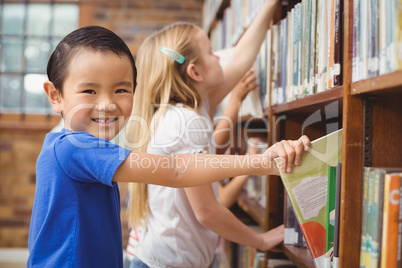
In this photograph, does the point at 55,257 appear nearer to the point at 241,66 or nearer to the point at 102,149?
the point at 102,149

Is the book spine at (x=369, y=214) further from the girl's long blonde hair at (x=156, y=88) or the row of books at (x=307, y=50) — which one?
the girl's long blonde hair at (x=156, y=88)

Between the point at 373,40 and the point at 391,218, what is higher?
the point at 373,40

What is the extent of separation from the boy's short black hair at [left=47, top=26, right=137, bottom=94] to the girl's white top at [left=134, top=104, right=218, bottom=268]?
33cm

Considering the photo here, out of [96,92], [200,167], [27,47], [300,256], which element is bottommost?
[300,256]

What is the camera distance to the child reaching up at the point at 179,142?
1.23m

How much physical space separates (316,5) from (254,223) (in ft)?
4.00

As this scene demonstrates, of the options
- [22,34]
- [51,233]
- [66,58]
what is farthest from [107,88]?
[22,34]

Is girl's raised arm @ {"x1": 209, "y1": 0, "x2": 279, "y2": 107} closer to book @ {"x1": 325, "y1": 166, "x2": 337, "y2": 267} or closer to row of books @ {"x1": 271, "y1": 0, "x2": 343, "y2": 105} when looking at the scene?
row of books @ {"x1": 271, "y1": 0, "x2": 343, "y2": 105}

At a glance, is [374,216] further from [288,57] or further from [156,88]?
[156,88]

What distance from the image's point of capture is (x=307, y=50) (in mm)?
1114

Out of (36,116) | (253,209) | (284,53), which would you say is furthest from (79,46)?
(36,116)

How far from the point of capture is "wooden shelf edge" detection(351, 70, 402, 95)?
26.0 inches

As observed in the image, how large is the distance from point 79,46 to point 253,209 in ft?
3.83

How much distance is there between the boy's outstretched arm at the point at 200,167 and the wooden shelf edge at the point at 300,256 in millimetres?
348
